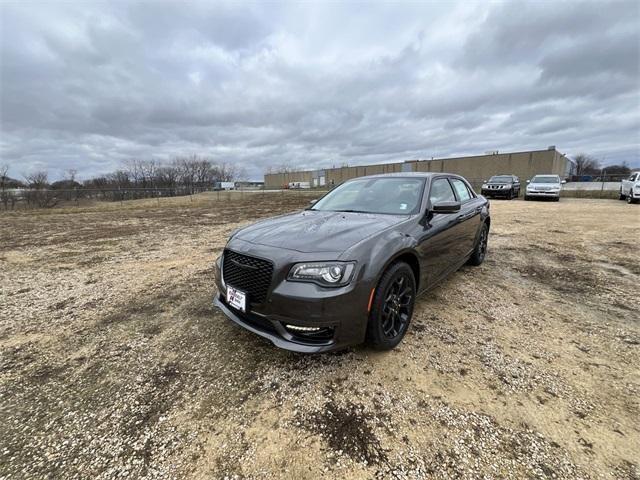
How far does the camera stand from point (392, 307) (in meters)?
2.50

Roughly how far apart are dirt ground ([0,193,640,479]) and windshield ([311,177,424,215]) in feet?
3.83

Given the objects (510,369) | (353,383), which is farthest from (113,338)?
(510,369)

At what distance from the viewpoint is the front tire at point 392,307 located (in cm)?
229

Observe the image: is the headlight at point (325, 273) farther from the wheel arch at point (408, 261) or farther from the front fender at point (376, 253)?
the wheel arch at point (408, 261)

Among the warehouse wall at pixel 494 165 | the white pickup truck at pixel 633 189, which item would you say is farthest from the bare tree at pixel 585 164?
the white pickup truck at pixel 633 189

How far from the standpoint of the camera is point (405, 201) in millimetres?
3215

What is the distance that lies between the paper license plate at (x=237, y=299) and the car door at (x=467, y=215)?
2785mm

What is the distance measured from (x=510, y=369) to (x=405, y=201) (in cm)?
176

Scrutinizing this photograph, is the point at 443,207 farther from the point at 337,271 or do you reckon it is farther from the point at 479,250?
the point at 479,250

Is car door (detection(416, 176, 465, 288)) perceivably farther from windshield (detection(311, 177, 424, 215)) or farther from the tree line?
the tree line

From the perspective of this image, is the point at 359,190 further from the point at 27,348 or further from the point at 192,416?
the point at 27,348

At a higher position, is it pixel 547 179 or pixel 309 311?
pixel 547 179

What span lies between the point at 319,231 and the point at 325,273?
0.53 m

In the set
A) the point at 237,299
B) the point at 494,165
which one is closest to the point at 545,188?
the point at 237,299
